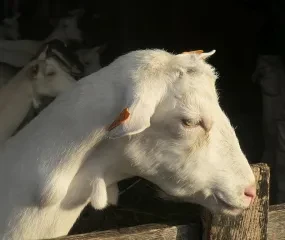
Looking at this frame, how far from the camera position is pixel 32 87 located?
339cm

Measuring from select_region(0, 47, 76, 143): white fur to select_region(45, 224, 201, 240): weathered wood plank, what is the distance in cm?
115

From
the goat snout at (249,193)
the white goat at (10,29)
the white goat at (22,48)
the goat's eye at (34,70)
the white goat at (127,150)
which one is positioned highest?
the white goat at (127,150)

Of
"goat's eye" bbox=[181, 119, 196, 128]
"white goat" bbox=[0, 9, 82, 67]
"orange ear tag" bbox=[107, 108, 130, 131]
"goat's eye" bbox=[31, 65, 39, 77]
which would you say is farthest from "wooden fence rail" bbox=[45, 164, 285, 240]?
"white goat" bbox=[0, 9, 82, 67]

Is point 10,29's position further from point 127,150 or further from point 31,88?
point 127,150

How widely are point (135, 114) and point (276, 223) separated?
2.61 feet

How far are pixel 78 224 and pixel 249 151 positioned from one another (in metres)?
2.03

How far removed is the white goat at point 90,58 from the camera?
4.29m

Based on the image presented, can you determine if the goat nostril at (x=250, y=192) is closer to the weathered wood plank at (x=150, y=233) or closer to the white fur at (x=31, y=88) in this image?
the weathered wood plank at (x=150, y=233)

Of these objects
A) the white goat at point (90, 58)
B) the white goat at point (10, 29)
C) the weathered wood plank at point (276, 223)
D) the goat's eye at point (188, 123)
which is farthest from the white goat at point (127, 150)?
the white goat at point (10, 29)

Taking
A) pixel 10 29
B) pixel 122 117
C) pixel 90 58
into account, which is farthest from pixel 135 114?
pixel 10 29

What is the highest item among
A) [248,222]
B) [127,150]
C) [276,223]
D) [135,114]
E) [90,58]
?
[135,114]

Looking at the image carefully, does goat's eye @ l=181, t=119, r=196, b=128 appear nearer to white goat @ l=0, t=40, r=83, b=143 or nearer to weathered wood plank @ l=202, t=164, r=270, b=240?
weathered wood plank @ l=202, t=164, r=270, b=240

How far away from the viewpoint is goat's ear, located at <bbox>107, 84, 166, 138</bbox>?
215 cm

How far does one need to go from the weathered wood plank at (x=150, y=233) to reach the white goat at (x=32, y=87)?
3.77ft
